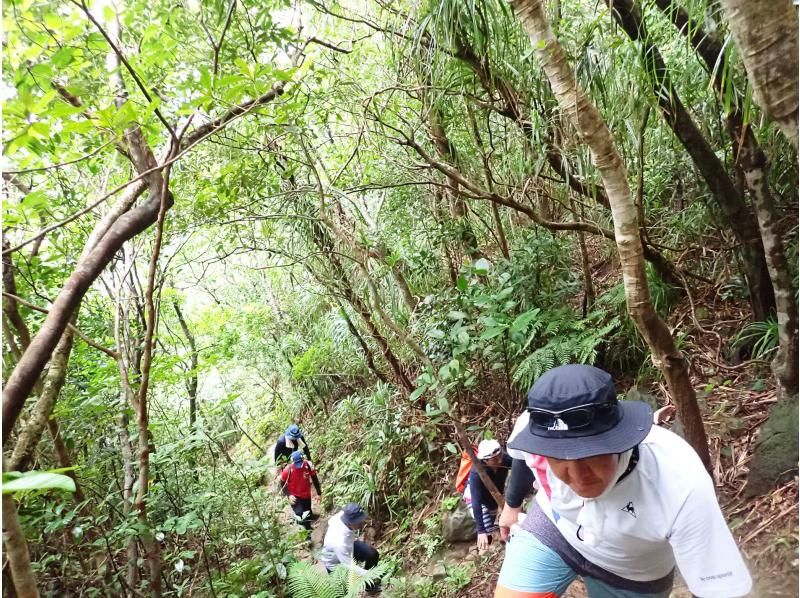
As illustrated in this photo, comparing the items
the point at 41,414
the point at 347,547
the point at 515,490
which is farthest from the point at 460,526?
the point at 41,414

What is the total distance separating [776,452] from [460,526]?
2.60 meters

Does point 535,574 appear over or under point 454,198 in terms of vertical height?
under

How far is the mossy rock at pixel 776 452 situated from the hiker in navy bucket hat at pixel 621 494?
1388 mm

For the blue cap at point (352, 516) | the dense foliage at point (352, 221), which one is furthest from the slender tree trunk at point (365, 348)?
the blue cap at point (352, 516)

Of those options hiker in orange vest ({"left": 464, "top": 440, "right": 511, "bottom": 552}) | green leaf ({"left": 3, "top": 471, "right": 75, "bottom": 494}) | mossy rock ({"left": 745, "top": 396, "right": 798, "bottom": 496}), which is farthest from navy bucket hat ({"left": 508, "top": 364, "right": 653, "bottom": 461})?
hiker in orange vest ({"left": 464, "top": 440, "right": 511, "bottom": 552})

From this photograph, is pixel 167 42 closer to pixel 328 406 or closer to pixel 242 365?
pixel 328 406

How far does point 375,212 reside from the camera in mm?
5277

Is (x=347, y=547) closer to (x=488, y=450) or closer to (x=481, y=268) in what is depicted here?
(x=488, y=450)

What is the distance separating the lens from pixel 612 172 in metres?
1.96

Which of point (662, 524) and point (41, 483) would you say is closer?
point (41, 483)

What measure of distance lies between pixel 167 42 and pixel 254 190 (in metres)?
1.83

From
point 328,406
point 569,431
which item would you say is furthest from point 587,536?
point 328,406

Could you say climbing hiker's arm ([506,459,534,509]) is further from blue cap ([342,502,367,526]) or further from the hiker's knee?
blue cap ([342,502,367,526])

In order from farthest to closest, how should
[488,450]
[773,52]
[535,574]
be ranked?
[488,450]
[535,574]
[773,52]
